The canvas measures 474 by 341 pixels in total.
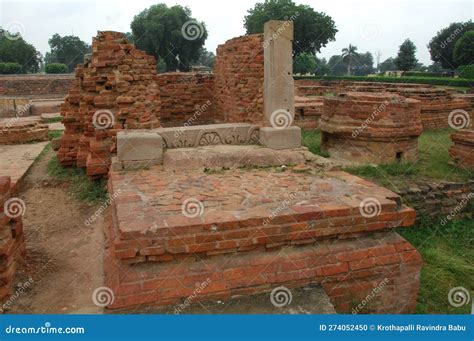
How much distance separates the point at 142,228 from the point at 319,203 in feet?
4.71

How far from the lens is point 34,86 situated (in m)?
23.4

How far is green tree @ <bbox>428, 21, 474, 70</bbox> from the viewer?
3709 centimetres

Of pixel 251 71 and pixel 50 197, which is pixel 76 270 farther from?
pixel 251 71

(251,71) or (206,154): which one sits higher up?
(251,71)

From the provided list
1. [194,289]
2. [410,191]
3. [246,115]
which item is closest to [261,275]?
[194,289]

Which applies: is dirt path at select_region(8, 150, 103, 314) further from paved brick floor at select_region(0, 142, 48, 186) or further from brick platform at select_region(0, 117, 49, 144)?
brick platform at select_region(0, 117, 49, 144)

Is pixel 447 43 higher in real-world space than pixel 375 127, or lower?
higher

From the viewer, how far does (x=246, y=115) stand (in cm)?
602

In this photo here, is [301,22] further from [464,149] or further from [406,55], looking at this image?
[464,149]

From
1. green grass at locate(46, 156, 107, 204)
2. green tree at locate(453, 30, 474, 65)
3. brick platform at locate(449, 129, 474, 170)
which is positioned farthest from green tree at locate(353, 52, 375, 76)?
green grass at locate(46, 156, 107, 204)

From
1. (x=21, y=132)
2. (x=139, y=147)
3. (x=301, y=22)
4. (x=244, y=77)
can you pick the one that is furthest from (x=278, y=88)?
(x=301, y=22)

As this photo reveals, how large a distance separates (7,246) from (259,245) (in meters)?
1.91

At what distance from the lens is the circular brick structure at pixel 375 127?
765 centimetres

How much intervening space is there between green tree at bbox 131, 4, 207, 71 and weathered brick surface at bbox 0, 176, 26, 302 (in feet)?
99.2
